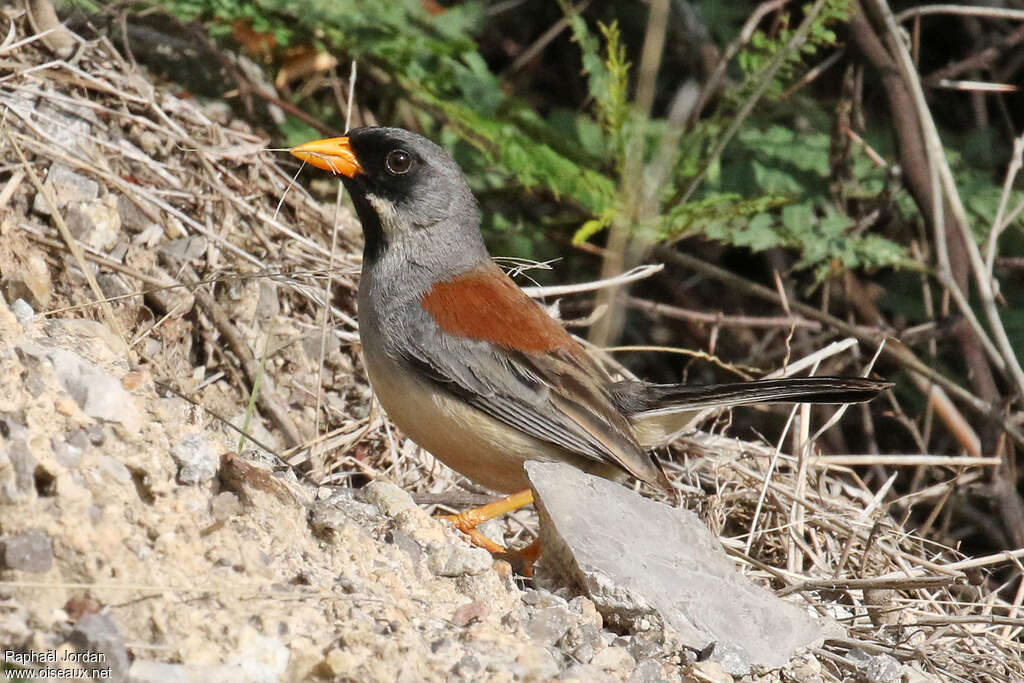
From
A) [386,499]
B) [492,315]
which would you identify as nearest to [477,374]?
[492,315]

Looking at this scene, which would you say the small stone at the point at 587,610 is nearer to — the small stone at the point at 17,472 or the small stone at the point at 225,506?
the small stone at the point at 225,506

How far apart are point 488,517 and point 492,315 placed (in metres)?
0.72

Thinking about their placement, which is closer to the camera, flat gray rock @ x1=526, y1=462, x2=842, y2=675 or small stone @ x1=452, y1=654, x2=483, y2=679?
small stone @ x1=452, y1=654, x2=483, y2=679

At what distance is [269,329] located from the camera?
16.4 ft

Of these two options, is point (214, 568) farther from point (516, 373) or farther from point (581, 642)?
point (516, 373)

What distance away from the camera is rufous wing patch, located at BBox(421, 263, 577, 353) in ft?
14.3

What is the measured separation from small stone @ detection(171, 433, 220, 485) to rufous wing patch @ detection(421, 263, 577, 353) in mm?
1261

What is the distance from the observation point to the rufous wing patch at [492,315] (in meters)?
4.35

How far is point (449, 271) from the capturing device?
15.4 feet

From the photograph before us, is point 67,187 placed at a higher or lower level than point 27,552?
lower

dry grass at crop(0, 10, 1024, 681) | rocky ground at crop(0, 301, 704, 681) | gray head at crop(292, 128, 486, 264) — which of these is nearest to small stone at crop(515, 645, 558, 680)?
rocky ground at crop(0, 301, 704, 681)

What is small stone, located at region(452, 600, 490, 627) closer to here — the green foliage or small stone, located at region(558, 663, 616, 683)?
small stone, located at region(558, 663, 616, 683)

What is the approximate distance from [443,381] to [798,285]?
3.63 meters

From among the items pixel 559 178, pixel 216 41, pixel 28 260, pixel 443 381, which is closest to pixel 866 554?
pixel 443 381
